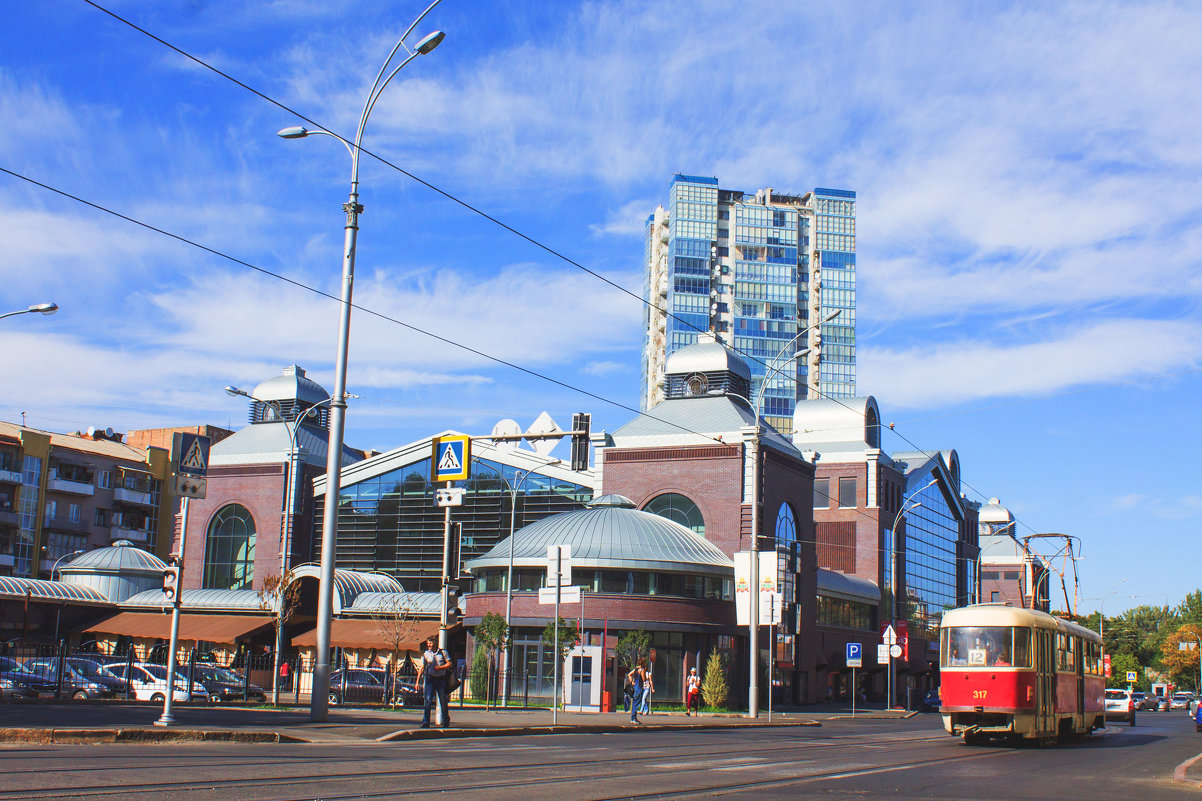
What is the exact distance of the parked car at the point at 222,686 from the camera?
38.0 m

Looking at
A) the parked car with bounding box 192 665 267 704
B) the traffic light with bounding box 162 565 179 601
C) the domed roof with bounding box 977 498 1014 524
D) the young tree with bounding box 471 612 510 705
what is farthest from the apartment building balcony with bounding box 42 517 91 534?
the domed roof with bounding box 977 498 1014 524

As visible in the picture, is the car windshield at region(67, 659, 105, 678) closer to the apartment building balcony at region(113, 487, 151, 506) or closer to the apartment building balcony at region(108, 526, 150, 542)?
the apartment building balcony at region(108, 526, 150, 542)

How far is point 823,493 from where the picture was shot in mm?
71062

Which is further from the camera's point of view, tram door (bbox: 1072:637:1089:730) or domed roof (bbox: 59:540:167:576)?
domed roof (bbox: 59:540:167:576)

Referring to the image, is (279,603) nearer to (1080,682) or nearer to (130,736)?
(130,736)

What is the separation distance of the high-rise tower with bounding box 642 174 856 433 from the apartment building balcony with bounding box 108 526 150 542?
67.2m

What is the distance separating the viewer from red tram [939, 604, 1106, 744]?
24062mm

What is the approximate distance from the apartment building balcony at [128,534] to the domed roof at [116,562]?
24.6m

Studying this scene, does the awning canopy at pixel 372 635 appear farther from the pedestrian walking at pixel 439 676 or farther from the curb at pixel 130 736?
the curb at pixel 130 736

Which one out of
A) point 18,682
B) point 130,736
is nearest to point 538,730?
point 130,736

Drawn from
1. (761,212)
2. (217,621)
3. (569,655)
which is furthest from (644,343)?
(569,655)

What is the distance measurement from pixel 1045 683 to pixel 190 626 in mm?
42752

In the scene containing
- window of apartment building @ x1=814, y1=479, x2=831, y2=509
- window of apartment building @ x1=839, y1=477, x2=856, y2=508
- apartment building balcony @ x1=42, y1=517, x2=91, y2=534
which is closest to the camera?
window of apartment building @ x1=839, y1=477, x2=856, y2=508

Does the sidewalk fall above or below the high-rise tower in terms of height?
below
